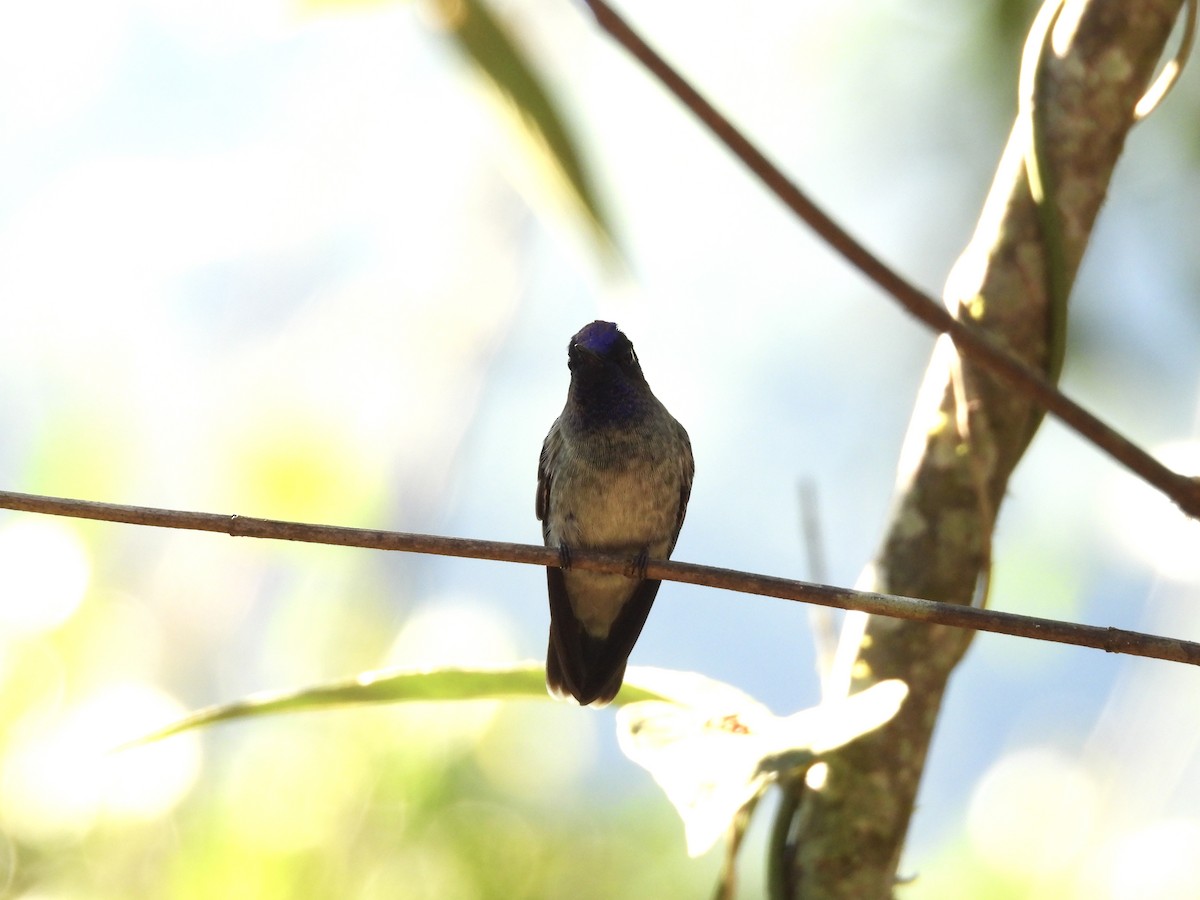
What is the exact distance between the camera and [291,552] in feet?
18.1

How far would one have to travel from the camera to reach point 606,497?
3777 mm

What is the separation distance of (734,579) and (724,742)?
18.2 inches

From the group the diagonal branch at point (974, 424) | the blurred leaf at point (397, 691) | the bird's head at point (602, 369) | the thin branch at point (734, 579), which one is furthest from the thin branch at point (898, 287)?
the bird's head at point (602, 369)

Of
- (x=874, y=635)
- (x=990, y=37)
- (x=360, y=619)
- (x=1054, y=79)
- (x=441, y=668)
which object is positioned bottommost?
(x=441, y=668)

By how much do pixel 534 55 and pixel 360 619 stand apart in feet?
10.00

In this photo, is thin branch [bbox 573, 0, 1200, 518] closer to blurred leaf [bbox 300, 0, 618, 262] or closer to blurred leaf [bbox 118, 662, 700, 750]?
blurred leaf [bbox 300, 0, 618, 262]

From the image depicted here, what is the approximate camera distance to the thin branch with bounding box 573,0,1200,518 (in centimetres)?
171

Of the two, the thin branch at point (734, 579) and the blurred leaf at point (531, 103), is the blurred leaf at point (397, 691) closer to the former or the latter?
the thin branch at point (734, 579)

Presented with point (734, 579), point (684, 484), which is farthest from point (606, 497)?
point (734, 579)

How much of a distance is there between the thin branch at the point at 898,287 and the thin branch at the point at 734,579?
23 cm

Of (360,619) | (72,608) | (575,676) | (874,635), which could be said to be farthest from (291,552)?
(874,635)

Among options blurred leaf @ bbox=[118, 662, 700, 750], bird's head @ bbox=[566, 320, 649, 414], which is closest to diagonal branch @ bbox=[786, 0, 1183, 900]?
blurred leaf @ bbox=[118, 662, 700, 750]

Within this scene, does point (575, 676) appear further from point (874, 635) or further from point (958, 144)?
point (958, 144)

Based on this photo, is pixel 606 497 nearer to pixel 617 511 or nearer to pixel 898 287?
pixel 617 511
